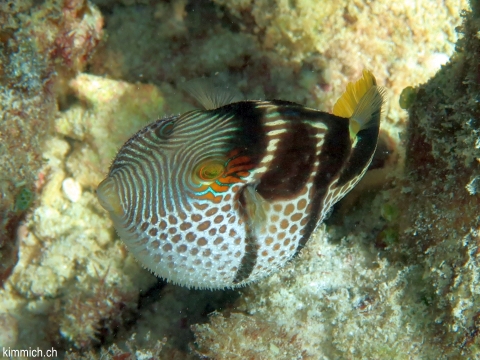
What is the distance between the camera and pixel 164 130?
88.8 inches

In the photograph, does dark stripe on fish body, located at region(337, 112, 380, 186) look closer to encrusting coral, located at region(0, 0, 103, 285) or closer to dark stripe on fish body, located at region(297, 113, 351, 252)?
dark stripe on fish body, located at region(297, 113, 351, 252)

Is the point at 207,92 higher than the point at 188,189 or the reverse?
higher

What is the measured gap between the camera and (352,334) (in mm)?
2590

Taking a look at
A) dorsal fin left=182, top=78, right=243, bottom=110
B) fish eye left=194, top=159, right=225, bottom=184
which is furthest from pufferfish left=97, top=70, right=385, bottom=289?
dorsal fin left=182, top=78, right=243, bottom=110

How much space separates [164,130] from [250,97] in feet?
6.07

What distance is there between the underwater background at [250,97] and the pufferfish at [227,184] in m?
0.66

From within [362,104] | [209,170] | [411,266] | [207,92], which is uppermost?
[362,104]

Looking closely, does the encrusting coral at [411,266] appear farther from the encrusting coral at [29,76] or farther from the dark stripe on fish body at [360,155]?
the encrusting coral at [29,76]

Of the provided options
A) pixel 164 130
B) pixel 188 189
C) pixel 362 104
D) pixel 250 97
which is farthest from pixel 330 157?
pixel 250 97

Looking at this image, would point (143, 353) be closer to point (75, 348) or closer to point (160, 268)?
point (160, 268)

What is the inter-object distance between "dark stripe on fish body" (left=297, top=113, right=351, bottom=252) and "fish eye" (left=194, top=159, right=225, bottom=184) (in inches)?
24.9

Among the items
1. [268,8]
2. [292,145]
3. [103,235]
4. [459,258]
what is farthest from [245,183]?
[103,235]

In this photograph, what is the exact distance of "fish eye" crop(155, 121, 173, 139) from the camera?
7.30 feet

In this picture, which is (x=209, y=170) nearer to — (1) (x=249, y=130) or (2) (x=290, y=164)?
(1) (x=249, y=130)
